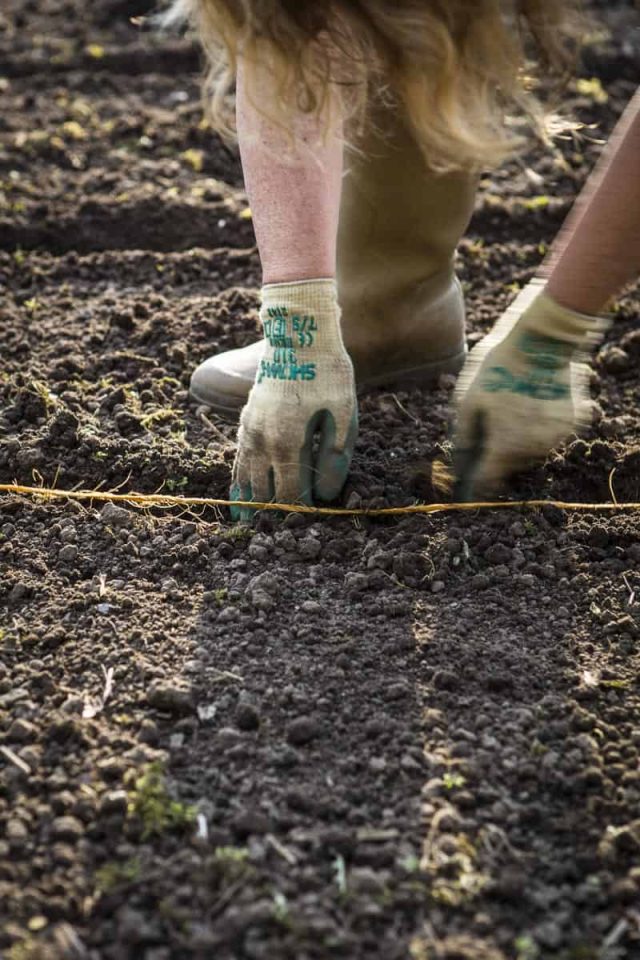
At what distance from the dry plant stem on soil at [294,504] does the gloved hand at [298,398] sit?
46 millimetres

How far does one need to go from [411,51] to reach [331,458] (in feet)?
2.52

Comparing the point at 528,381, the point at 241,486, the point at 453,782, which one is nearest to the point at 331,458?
the point at 241,486

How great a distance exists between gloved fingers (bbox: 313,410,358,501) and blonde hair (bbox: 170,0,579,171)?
1.76ft

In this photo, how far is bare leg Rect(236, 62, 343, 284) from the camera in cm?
199

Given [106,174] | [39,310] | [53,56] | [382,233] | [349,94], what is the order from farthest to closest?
1. [53,56]
2. [106,174]
3. [39,310]
4. [382,233]
5. [349,94]

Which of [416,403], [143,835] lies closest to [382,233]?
[416,403]

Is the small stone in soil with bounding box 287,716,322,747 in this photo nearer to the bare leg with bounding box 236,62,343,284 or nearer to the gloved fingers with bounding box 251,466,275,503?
the gloved fingers with bounding box 251,466,275,503

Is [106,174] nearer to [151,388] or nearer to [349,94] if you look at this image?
[151,388]

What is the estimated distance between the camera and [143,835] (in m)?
1.47

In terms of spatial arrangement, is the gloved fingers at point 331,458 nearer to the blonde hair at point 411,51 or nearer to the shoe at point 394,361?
the shoe at point 394,361

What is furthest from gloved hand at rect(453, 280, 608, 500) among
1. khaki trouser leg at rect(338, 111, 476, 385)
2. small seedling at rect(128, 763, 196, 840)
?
small seedling at rect(128, 763, 196, 840)

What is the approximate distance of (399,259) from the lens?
253 centimetres

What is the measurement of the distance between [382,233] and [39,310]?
3.38ft

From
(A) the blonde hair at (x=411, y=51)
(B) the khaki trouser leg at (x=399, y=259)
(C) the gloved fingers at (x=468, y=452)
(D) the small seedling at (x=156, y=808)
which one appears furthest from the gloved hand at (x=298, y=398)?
(D) the small seedling at (x=156, y=808)
